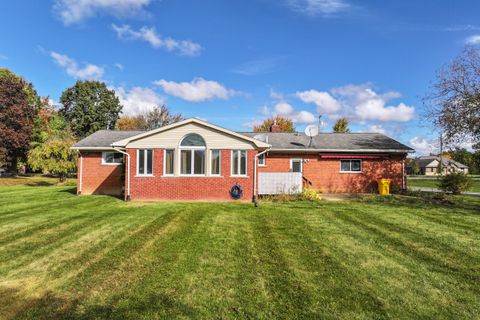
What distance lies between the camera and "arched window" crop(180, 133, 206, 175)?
14.4m

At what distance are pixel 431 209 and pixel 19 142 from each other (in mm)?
34989

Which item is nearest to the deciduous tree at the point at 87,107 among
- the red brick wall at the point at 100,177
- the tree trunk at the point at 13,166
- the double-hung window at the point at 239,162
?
the tree trunk at the point at 13,166

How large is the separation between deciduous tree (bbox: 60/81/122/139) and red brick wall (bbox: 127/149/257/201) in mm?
39328

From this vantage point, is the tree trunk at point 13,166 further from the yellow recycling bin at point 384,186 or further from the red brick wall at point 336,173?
the yellow recycling bin at point 384,186

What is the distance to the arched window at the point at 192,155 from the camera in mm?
14383

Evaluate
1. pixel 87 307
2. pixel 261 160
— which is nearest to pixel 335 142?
pixel 261 160

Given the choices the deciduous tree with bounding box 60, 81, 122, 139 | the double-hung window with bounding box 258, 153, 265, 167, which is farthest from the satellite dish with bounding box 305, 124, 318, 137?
the deciduous tree with bounding box 60, 81, 122, 139

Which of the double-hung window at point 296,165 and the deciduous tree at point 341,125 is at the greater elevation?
the deciduous tree at point 341,125

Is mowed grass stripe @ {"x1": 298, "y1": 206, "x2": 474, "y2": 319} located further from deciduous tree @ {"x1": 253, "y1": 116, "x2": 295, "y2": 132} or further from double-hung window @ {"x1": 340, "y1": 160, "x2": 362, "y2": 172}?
deciduous tree @ {"x1": 253, "y1": 116, "x2": 295, "y2": 132}

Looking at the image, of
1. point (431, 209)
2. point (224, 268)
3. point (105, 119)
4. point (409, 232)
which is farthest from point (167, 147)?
point (105, 119)

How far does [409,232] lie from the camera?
8.65 meters

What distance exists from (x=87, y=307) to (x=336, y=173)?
17.4 metres

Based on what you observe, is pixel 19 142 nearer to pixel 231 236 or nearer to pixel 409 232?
pixel 231 236

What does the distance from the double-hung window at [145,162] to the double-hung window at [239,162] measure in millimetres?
4096
